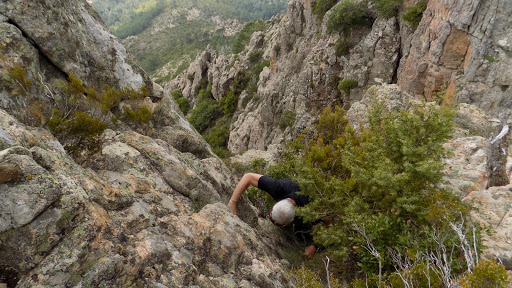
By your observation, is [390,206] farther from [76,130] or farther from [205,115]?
[205,115]

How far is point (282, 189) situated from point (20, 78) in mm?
5533

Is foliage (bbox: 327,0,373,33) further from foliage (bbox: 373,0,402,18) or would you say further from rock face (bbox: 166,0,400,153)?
foliage (bbox: 373,0,402,18)

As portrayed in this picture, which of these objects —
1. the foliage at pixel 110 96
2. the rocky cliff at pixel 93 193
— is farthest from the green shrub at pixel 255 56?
the foliage at pixel 110 96

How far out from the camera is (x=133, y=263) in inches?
133

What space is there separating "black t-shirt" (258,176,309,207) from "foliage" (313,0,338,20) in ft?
117

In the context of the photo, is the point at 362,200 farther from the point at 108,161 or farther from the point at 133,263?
the point at 108,161

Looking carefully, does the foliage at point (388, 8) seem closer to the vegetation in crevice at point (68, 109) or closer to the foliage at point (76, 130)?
the vegetation in crevice at point (68, 109)

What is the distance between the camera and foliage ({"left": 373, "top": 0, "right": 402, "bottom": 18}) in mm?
25389

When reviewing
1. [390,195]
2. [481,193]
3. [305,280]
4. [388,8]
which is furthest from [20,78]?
[388,8]

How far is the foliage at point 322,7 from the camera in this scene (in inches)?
1421

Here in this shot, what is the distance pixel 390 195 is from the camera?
533 cm

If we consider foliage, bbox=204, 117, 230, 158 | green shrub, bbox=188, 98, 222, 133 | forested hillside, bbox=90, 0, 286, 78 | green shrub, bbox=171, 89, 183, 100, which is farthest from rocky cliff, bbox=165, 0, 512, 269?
forested hillside, bbox=90, 0, 286, 78

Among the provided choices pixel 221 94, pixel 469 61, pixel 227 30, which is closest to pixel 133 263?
pixel 469 61

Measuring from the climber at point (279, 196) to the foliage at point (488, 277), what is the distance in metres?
3.40
